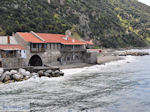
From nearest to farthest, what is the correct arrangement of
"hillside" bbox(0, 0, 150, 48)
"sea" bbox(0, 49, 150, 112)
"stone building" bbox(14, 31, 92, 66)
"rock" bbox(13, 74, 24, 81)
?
1. "sea" bbox(0, 49, 150, 112)
2. "rock" bbox(13, 74, 24, 81)
3. "stone building" bbox(14, 31, 92, 66)
4. "hillside" bbox(0, 0, 150, 48)

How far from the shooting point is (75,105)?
70.8ft

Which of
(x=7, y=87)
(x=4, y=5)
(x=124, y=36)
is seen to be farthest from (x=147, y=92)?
(x=124, y=36)

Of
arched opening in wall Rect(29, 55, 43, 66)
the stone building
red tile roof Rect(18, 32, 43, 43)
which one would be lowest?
arched opening in wall Rect(29, 55, 43, 66)

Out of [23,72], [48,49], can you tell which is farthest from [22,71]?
[48,49]

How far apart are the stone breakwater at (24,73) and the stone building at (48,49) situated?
20.8 ft

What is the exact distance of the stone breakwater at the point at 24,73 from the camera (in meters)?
32.9

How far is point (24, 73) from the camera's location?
3550 centimetres

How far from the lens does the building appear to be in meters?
39.2

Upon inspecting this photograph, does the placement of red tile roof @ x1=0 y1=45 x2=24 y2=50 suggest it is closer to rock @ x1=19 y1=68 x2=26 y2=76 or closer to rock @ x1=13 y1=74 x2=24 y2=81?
rock @ x1=19 y1=68 x2=26 y2=76

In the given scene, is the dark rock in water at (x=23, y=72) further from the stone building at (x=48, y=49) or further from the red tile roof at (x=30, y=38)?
the red tile roof at (x=30, y=38)

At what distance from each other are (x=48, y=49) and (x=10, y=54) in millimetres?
10260

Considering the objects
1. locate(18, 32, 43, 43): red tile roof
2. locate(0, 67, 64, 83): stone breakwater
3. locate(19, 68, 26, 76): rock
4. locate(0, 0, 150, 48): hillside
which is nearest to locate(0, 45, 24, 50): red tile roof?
locate(18, 32, 43, 43): red tile roof

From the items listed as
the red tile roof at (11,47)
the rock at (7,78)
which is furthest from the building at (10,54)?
the rock at (7,78)

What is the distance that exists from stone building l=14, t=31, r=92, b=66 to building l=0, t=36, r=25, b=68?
1.67m
